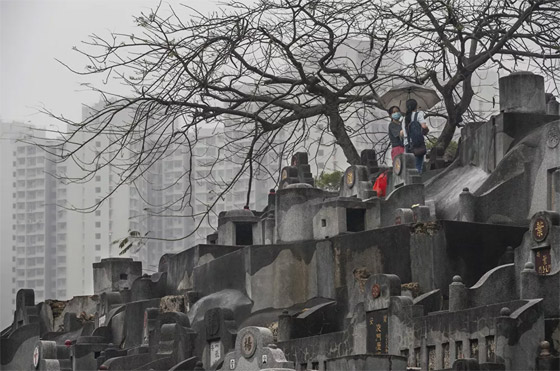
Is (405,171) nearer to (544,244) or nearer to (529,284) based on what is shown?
(544,244)

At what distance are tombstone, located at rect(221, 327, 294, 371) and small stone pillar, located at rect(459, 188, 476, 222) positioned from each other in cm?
659

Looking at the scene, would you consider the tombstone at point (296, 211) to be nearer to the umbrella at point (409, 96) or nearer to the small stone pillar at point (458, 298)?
the umbrella at point (409, 96)

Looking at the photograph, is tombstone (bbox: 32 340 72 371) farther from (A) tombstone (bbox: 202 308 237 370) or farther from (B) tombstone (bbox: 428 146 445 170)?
(B) tombstone (bbox: 428 146 445 170)

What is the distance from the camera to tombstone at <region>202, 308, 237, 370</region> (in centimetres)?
2881

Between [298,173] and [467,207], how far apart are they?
297 inches

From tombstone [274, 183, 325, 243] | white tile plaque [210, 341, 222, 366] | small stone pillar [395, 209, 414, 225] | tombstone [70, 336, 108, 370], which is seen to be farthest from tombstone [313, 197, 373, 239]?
tombstone [70, 336, 108, 370]

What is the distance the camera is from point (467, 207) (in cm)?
2933

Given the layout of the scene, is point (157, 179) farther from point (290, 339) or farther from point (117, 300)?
point (290, 339)

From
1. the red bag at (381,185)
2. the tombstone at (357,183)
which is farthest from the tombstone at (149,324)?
the red bag at (381,185)

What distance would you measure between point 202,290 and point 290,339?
5479 mm

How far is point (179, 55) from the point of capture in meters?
30.0

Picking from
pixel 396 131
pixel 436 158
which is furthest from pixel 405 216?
pixel 436 158

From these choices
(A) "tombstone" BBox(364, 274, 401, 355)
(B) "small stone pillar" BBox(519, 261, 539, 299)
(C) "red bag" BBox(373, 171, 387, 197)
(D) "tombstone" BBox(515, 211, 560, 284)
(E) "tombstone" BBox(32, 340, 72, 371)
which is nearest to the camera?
(B) "small stone pillar" BBox(519, 261, 539, 299)

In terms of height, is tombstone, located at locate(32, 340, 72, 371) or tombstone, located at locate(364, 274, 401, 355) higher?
tombstone, located at locate(364, 274, 401, 355)
